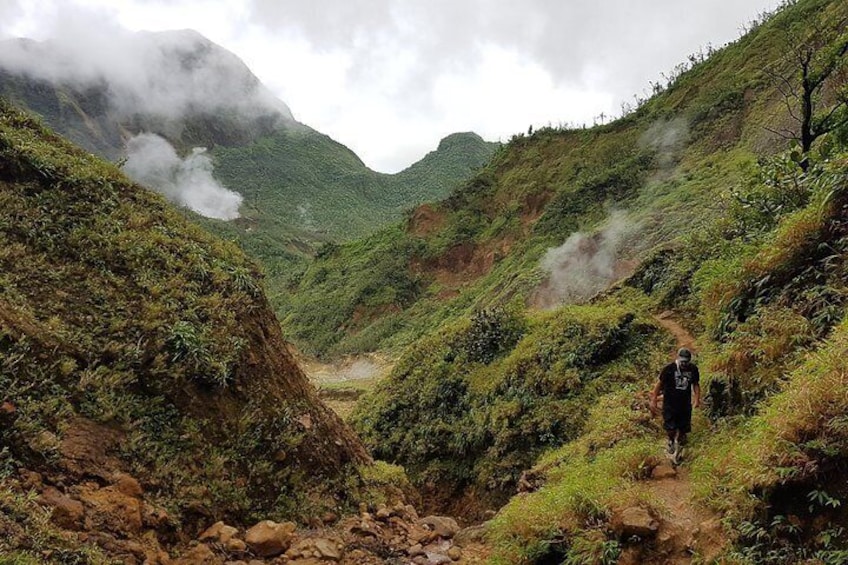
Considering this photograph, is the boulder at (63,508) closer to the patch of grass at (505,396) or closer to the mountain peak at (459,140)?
the patch of grass at (505,396)

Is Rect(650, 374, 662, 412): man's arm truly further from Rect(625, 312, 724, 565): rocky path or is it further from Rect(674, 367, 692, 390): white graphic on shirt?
Rect(625, 312, 724, 565): rocky path

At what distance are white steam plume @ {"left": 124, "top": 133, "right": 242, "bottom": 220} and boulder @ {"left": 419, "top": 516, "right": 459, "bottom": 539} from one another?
77.4m

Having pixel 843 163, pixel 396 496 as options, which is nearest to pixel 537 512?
pixel 396 496

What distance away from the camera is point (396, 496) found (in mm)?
7211

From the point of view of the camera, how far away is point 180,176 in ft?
267

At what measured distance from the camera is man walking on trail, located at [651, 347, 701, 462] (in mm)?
5914

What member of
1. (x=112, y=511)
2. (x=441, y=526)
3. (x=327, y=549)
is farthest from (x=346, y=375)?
(x=112, y=511)

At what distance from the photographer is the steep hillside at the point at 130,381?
420 cm

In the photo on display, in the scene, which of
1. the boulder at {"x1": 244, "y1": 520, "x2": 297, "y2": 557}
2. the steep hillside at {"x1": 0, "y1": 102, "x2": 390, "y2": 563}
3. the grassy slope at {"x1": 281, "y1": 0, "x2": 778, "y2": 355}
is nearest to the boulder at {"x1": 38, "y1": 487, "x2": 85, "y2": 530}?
the steep hillside at {"x1": 0, "y1": 102, "x2": 390, "y2": 563}

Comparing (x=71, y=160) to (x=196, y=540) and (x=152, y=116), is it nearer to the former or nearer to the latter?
(x=196, y=540)

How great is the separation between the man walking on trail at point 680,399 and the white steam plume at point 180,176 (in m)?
78.8

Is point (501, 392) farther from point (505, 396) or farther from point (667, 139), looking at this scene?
point (667, 139)

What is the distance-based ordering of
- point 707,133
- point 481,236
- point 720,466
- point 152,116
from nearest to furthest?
point 720,466 → point 707,133 → point 481,236 → point 152,116

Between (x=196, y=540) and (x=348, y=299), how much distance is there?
3735 cm
